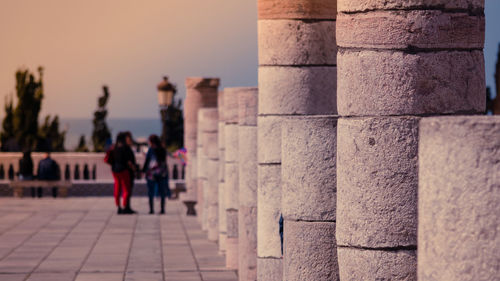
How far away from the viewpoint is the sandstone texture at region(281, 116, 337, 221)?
7.10m

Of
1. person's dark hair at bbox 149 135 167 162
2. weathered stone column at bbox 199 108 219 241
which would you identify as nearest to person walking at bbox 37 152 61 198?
person's dark hair at bbox 149 135 167 162

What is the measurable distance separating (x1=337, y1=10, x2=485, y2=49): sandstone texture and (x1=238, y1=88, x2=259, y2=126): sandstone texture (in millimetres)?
4637

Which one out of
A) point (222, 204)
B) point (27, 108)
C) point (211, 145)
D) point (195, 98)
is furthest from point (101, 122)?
point (222, 204)

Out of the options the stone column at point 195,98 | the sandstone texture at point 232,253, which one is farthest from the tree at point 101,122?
the sandstone texture at point 232,253

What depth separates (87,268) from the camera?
1235 centimetres

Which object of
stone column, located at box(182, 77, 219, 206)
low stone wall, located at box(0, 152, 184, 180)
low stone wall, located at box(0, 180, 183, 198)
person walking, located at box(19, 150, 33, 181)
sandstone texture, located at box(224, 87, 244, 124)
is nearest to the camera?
sandstone texture, located at box(224, 87, 244, 124)

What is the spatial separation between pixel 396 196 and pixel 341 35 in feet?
3.57

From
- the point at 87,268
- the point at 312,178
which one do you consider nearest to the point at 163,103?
the point at 87,268

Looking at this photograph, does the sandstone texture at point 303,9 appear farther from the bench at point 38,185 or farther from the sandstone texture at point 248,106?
the bench at point 38,185

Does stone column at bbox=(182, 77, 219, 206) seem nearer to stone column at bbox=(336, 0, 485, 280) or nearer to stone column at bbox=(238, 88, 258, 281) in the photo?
stone column at bbox=(238, 88, 258, 281)

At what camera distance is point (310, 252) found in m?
7.17

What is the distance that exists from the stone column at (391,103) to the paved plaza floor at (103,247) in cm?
579

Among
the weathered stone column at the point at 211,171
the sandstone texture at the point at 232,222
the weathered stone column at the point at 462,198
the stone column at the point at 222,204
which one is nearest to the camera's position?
the weathered stone column at the point at 462,198

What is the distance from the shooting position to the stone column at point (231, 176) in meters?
12.5
